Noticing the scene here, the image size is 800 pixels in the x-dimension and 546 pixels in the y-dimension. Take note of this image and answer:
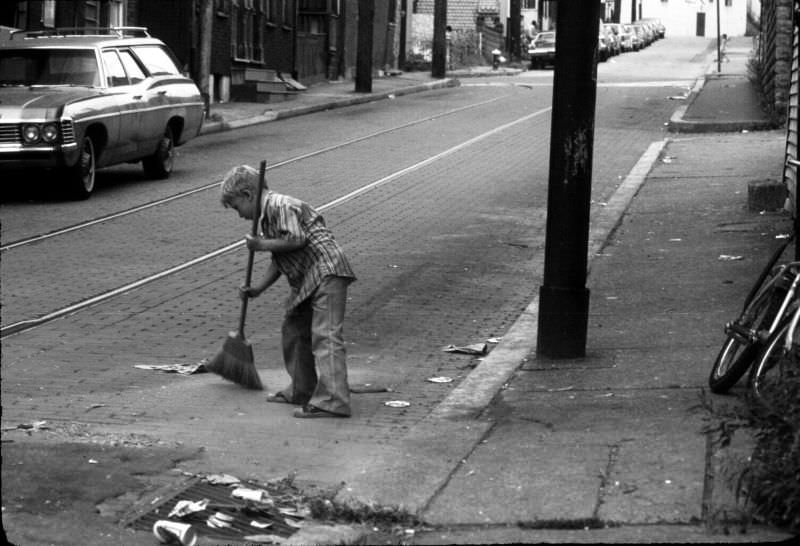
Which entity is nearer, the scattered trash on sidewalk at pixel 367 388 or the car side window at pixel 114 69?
the scattered trash on sidewalk at pixel 367 388

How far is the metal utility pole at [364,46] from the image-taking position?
1507 inches

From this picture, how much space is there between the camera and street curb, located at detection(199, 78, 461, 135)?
93.8 ft

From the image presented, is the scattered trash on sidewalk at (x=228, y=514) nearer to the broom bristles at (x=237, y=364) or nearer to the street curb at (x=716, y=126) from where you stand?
the broom bristles at (x=237, y=364)

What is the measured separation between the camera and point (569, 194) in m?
9.97

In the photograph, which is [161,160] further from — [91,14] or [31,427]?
[31,427]

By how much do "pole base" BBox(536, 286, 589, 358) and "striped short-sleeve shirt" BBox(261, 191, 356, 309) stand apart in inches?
77.9

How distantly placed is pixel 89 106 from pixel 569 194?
938 cm

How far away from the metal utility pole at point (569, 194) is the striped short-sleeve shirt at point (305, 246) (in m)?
2.02

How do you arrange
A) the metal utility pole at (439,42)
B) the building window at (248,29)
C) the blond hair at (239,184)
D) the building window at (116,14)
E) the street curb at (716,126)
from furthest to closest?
the metal utility pole at (439,42)
the building window at (248,29)
the building window at (116,14)
the street curb at (716,126)
the blond hair at (239,184)

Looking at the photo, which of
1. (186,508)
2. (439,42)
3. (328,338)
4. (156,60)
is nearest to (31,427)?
(328,338)

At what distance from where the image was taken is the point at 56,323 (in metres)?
11.2

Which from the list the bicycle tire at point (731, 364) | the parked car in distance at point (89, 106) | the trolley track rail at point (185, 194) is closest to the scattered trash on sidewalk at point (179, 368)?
the bicycle tire at point (731, 364)

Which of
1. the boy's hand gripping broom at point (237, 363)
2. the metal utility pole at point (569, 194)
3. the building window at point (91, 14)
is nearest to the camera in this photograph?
the boy's hand gripping broom at point (237, 363)

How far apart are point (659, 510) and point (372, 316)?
5664 mm
